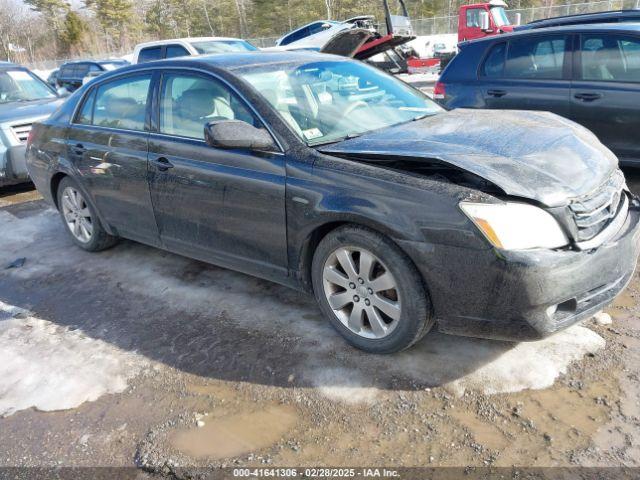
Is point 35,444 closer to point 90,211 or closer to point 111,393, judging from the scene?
point 111,393

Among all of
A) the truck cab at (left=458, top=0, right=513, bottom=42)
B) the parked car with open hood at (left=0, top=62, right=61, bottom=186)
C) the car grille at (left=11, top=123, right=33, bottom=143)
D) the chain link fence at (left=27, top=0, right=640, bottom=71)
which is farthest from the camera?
the chain link fence at (left=27, top=0, right=640, bottom=71)

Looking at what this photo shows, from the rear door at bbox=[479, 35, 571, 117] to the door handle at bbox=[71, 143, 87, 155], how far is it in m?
4.20

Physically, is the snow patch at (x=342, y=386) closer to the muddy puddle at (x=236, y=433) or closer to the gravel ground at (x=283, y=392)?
the gravel ground at (x=283, y=392)

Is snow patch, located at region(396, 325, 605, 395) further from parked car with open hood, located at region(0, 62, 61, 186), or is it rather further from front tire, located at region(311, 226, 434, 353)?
parked car with open hood, located at region(0, 62, 61, 186)

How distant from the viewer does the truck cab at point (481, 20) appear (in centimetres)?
1803

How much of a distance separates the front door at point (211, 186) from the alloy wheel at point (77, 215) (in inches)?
51.9

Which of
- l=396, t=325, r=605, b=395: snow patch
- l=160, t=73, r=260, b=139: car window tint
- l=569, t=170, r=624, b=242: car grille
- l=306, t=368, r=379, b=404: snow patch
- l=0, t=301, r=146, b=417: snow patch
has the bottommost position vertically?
l=396, t=325, r=605, b=395: snow patch

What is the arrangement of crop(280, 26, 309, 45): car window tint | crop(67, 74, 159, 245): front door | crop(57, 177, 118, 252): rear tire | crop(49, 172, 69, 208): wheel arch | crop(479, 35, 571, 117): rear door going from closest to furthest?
crop(67, 74, 159, 245): front door → crop(57, 177, 118, 252): rear tire → crop(49, 172, 69, 208): wheel arch → crop(479, 35, 571, 117): rear door → crop(280, 26, 309, 45): car window tint

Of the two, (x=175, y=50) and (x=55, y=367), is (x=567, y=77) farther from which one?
(x=175, y=50)

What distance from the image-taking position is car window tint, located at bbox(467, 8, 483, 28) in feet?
60.4

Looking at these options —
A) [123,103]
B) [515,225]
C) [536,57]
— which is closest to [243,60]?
[123,103]

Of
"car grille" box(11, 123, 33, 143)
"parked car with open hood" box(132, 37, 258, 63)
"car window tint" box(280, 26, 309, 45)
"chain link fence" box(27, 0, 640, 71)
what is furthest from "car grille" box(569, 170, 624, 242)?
"chain link fence" box(27, 0, 640, 71)

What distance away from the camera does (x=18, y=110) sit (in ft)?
24.7

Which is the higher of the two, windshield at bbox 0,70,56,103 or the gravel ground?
Answer: windshield at bbox 0,70,56,103
